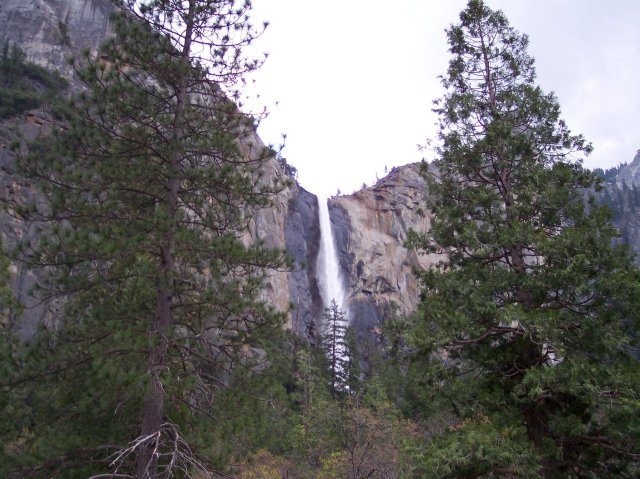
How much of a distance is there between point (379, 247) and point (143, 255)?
42.3m

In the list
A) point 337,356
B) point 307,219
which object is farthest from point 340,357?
point 307,219

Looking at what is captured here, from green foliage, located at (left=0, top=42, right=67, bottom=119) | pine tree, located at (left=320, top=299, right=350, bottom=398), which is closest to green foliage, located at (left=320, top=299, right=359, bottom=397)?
pine tree, located at (left=320, top=299, right=350, bottom=398)

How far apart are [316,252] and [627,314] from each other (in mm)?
39312

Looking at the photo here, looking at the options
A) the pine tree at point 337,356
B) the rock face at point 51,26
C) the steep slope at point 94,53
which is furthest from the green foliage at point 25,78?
the pine tree at point 337,356

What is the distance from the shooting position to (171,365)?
7.58m

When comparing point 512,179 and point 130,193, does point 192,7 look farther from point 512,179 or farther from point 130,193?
point 512,179

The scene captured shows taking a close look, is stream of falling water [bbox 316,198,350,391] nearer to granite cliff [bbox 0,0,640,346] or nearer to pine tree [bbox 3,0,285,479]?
granite cliff [bbox 0,0,640,346]

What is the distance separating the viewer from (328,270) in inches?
1815

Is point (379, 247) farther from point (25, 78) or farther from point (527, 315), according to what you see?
point (527, 315)

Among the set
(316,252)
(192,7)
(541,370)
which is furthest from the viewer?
(316,252)

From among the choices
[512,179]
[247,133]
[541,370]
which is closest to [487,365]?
[541,370]

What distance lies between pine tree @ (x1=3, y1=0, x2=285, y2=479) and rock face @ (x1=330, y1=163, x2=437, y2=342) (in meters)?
35.8

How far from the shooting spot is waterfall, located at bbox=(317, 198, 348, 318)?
1764 inches

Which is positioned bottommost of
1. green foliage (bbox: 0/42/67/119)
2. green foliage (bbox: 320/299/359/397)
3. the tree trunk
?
green foliage (bbox: 320/299/359/397)
